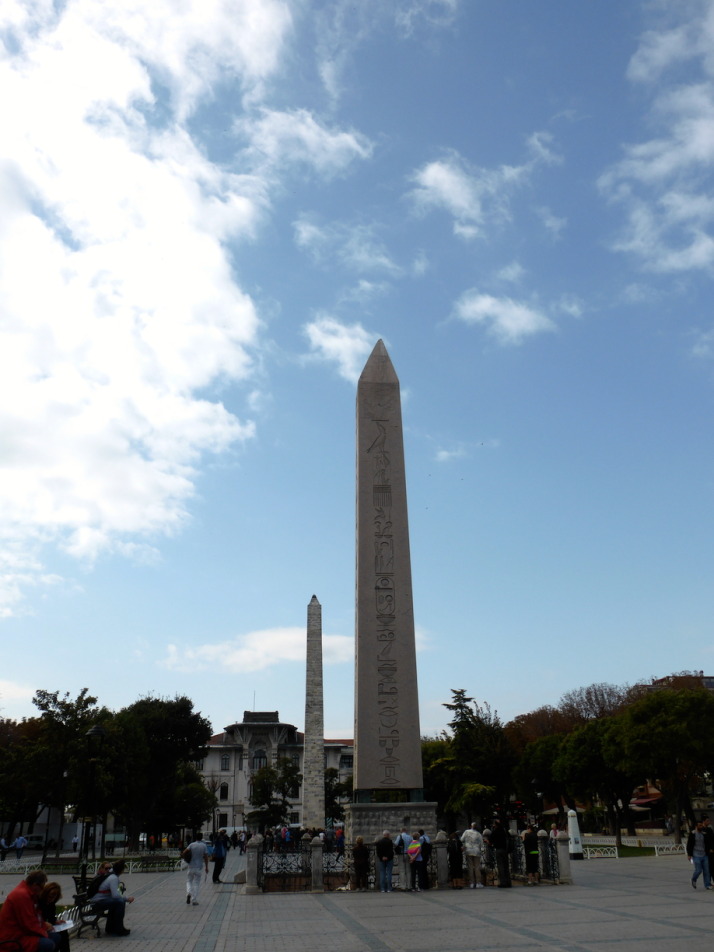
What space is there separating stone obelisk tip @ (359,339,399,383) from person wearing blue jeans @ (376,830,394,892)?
1072 centimetres

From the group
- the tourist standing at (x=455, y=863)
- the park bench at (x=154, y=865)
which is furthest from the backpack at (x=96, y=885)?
the park bench at (x=154, y=865)

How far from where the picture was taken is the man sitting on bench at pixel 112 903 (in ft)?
36.8

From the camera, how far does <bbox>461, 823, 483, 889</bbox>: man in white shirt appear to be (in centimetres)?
1723

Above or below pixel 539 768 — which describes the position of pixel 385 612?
above

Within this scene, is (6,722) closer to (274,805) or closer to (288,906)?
(274,805)

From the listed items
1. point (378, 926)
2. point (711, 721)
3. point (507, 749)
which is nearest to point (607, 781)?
point (507, 749)

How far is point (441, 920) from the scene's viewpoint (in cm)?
1180

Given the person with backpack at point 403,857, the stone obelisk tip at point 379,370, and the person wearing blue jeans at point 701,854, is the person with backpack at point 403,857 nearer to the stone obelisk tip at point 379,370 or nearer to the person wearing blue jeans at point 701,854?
the person wearing blue jeans at point 701,854

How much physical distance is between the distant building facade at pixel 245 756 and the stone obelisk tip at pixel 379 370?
62266 millimetres

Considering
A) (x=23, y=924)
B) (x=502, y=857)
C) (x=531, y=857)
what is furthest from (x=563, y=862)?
(x=23, y=924)

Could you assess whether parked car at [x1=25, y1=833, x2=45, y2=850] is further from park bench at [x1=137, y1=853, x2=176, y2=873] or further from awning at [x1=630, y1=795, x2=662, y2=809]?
awning at [x1=630, y1=795, x2=662, y2=809]

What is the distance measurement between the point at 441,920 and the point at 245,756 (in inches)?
2771

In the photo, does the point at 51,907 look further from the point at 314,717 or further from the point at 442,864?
the point at 314,717

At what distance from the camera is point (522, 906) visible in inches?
522
